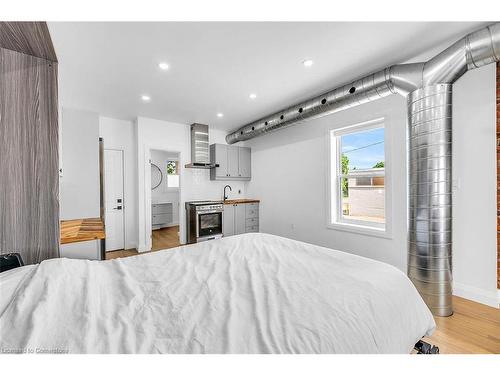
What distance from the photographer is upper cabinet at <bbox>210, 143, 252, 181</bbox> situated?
16.3 ft

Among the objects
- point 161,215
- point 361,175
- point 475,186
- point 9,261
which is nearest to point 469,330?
point 475,186

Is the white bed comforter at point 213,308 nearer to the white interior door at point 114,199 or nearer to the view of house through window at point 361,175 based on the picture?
the view of house through window at point 361,175

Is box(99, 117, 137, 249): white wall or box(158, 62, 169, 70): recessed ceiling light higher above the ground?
box(158, 62, 169, 70): recessed ceiling light

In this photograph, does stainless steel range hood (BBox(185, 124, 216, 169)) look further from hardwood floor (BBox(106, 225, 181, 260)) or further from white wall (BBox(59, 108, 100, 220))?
white wall (BBox(59, 108, 100, 220))

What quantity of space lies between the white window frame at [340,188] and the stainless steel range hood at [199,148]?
260cm

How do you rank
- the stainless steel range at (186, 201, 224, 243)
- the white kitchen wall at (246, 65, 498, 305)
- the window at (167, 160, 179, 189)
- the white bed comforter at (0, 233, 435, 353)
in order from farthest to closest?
the window at (167, 160, 179, 189) < the stainless steel range at (186, 201, 224, 243) < the white kitchen wall at (246, 65, 498, 305) < the white bed comforter at (0, 233, 435, 353)

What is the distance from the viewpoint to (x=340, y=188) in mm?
3629

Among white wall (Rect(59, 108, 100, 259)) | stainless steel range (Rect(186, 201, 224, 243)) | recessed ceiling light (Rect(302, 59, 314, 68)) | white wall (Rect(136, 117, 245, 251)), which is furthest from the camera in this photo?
stainless steel range (Rect(186, 201, 224, 243))

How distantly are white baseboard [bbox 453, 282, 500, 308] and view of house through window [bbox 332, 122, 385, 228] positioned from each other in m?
1.03

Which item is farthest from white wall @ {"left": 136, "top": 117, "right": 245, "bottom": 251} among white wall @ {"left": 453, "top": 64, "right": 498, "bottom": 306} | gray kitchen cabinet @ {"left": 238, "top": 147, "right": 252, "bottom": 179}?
white wall @ {"left": 453, "top": 64, "right": 498, "bottom": 306}

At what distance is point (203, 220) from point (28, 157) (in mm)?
3101

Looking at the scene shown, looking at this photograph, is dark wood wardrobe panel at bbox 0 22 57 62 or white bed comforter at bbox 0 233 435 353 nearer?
A: white bed comforter at bbox 0 233 435 353
